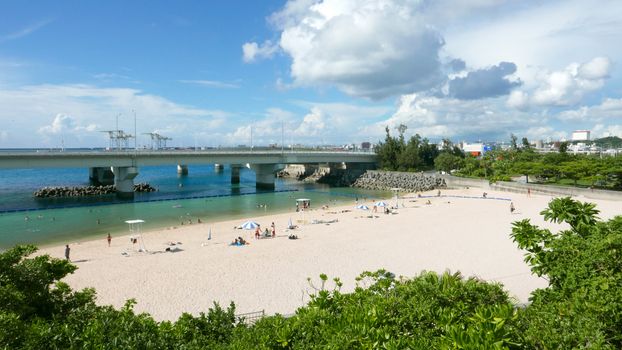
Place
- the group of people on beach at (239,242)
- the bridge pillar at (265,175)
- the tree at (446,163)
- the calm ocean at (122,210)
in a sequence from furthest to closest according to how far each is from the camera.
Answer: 1. the tree at (446,163)
2. the bridge pillar at (265,175)
3. the calm ocean at (122,210)
4. the group of people on beach at (239,242)

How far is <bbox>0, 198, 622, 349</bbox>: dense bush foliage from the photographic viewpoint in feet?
19.0

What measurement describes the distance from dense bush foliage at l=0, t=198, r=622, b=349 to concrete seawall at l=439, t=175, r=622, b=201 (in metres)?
39.0

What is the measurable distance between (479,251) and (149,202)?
41371 mm

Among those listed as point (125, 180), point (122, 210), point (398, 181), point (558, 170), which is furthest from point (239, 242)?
point (558, 170)

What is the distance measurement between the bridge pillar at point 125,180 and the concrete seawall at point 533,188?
46318 mm

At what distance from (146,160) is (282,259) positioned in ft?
136

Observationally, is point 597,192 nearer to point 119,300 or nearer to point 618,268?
point 618,268

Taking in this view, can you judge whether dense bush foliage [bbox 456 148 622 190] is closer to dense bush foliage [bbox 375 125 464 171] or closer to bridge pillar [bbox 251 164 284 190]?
dense bush foliage [bbox 375 125 464 171]

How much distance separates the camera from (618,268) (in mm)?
8023

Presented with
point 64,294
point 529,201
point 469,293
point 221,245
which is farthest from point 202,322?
point 529,201

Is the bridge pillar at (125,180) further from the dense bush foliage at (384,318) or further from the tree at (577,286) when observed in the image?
the tree at (577,286)

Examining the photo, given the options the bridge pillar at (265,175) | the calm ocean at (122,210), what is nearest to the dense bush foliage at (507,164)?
the calm ocean at (122,210)

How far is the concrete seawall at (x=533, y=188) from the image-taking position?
134 feet

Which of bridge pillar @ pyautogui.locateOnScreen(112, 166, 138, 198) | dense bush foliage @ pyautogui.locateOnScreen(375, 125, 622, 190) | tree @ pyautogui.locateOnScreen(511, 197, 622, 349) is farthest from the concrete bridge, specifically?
tree @ pyautogui.locateOnScreen(511, 197, 622, 349)
